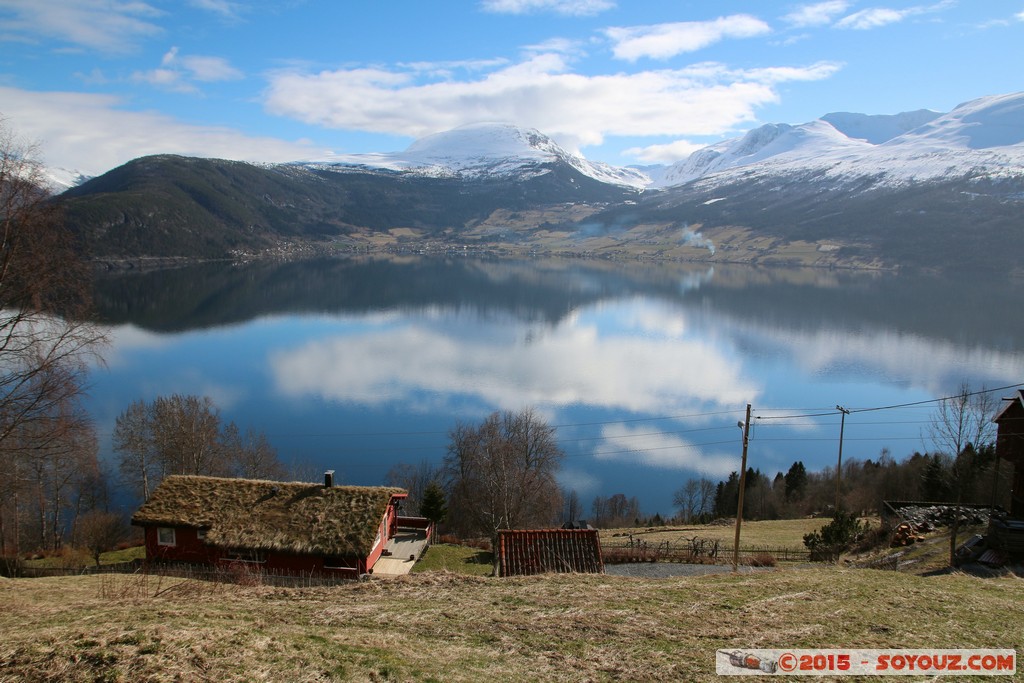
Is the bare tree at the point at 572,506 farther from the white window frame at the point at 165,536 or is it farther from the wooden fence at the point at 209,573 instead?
the white window frame at the point at 165,536

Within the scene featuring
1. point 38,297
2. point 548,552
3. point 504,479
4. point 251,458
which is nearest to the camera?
point 38,297

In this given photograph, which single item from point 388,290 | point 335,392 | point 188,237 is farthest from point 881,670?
point 188,237

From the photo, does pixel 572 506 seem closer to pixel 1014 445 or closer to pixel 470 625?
pixel 1014 445

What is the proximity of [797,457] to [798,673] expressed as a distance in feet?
136

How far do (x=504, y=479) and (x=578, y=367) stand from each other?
37.1 m

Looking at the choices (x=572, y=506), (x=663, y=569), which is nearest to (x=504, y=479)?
(x=663, y=569)

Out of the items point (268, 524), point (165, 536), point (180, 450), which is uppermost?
point (268, 524)

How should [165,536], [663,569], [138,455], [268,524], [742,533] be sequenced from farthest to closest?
[138,455], [742,533], [663,569], [165,536], [268,524]

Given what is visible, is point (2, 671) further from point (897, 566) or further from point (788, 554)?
point (788, 554)

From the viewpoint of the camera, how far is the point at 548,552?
16.2 metres

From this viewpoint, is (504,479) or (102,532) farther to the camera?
(504,479)

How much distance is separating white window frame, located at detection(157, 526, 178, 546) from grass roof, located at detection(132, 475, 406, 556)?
35 cm

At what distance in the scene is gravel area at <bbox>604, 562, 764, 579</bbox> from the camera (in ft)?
64.2

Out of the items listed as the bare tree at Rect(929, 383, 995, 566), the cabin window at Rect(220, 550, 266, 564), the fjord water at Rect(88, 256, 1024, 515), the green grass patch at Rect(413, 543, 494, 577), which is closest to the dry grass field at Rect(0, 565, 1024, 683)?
the cabin window at Rect(220, 550, 266, 564)
